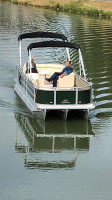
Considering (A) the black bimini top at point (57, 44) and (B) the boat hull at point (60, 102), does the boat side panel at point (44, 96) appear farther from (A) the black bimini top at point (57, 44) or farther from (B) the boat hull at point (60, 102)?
(A) the black bimini top at point (57, 44)

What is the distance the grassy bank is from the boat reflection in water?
45877mm

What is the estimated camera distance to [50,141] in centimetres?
2020

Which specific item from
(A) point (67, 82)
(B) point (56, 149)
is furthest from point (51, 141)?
(A) point (67, 82)

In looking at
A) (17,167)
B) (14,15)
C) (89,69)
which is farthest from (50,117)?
(14,15)

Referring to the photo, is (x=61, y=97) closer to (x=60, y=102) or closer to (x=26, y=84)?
(x=60, y=102)

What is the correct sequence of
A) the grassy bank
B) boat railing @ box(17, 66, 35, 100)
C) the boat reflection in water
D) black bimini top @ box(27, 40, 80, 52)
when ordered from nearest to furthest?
the boat reflection in water < boat railing @ box(17, 66, 35, 100) < black bimini top @ box(27, 40, 80, 52) < the grassy bank

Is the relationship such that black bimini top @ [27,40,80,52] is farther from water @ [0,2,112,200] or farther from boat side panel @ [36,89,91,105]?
boat side panel @ [36,89,91,105]

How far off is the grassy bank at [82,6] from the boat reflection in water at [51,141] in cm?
4588

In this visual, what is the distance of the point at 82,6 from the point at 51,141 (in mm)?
53334

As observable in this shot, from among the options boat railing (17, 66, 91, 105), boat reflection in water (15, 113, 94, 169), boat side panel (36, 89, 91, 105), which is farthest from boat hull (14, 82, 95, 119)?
boat reflection in water (15, 113, 94, 169)

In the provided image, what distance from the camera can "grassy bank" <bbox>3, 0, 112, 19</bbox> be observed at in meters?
67.8

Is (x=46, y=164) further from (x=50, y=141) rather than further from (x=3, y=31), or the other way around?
(x=3, y=31)

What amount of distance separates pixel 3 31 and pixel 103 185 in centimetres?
3422

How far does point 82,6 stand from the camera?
7169cm
